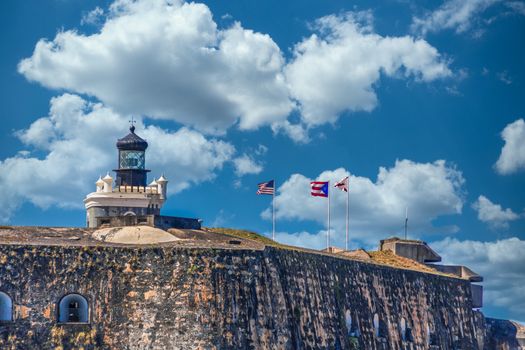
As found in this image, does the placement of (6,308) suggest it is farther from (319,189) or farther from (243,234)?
(319,189)

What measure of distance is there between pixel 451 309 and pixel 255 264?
2211 cm

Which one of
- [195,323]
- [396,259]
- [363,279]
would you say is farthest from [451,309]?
[195,323]

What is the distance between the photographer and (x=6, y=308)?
49.0 m

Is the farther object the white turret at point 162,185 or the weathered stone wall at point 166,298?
the white turret at point 162,185

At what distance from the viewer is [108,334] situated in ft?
163

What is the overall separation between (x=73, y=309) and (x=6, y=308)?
8.87 ft

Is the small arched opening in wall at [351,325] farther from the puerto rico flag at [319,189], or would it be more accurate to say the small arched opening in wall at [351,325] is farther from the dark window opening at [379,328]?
the puerto rico flag at [319,189]

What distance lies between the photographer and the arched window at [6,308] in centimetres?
4881

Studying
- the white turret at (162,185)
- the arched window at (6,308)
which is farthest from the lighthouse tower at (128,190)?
the arched window at (6,308)

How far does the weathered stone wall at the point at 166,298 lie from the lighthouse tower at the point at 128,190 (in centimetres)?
2012

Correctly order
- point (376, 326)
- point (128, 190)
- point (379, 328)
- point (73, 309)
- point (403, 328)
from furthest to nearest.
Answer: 1. point (128, 190)
2. point (403, 328)
3. point (379, 328)
4. point (376, 326)
5. point (73, 309)

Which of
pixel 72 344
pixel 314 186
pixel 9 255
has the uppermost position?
pixel 314 186

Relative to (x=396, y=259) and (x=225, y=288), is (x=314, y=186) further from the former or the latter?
(x=225, y=288)

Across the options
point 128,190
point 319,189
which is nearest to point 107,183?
point 128,190
